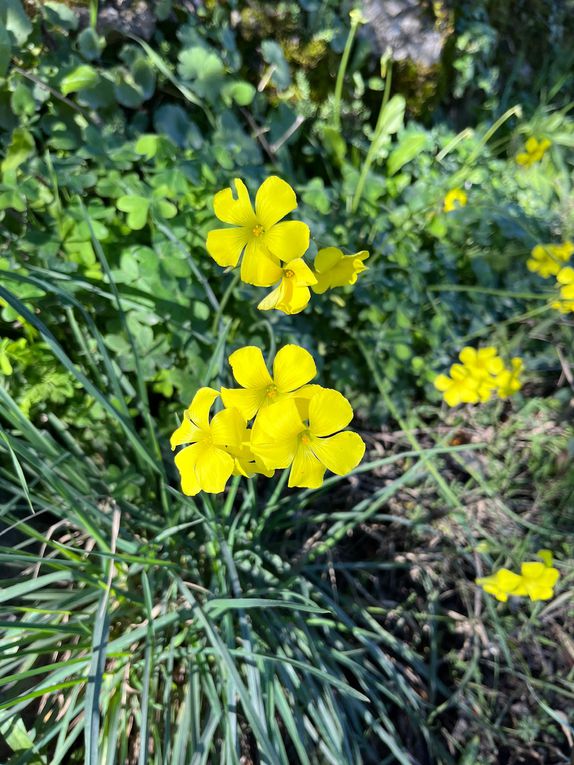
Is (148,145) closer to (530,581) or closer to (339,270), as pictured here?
(339,270)

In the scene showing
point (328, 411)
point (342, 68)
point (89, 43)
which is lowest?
point (328, 411)

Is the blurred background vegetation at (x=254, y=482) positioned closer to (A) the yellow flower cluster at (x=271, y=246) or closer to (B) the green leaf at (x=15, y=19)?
(B) the green leaf at (x=15, y=19)

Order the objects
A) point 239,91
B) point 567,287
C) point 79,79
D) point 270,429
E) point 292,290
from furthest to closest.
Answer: point 239,91, point 567,287, point 79,79, point 292,290, point 270,429

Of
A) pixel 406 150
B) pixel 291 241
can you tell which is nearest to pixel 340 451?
pixel 291 241

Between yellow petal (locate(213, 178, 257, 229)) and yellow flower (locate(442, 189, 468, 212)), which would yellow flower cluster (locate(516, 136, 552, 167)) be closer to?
yellow flower (locate(442, 189, 468, 212))

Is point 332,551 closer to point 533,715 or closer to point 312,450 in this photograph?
point 533,715

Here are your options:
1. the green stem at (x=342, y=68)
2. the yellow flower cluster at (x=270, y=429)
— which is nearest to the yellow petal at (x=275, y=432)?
the yellow flower cluster at (x=270, y=429)
